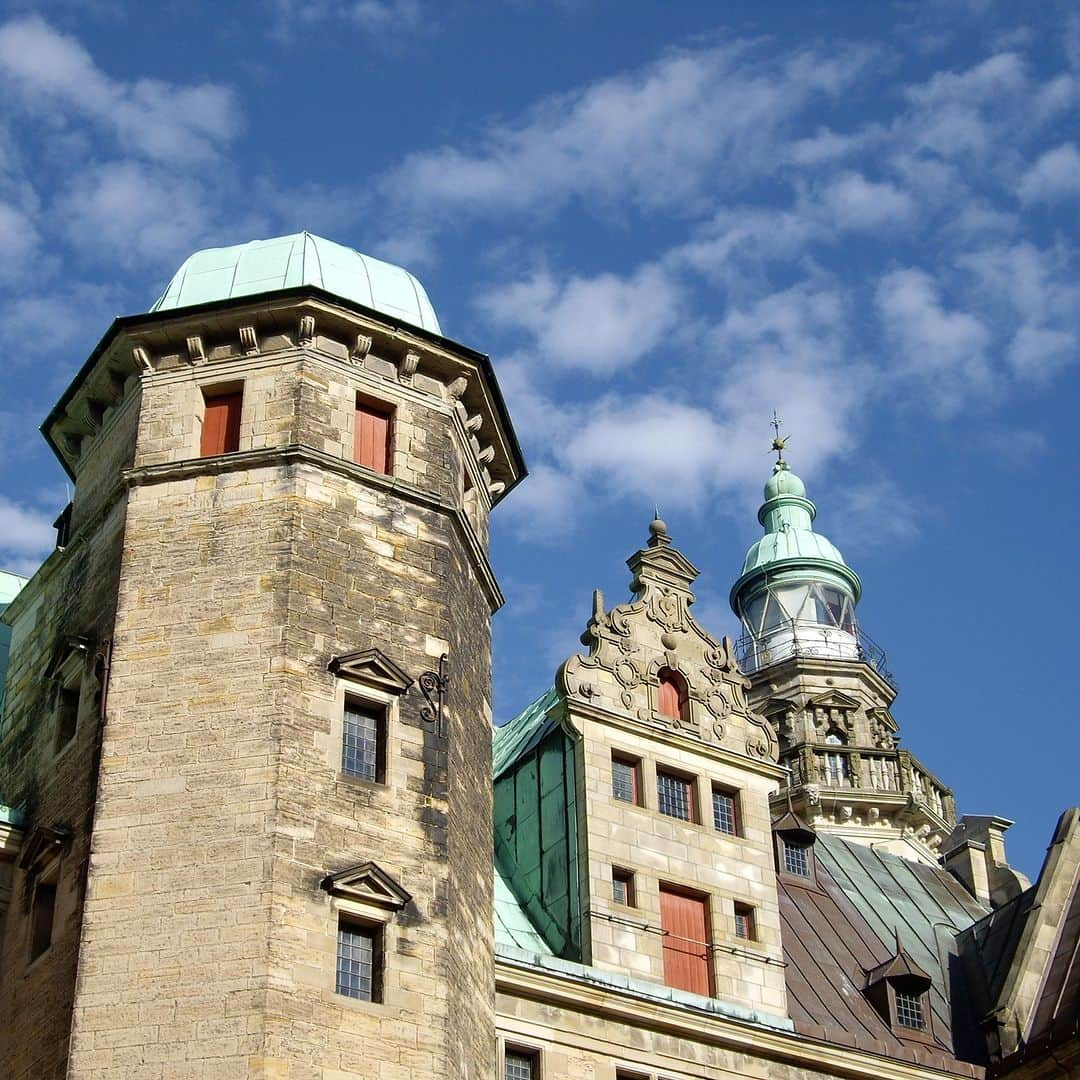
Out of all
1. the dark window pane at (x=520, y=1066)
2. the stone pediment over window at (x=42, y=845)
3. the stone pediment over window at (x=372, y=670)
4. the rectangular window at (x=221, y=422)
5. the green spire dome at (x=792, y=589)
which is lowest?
the dark window pane at (x=520, y=1066)

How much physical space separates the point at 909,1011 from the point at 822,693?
24276mm

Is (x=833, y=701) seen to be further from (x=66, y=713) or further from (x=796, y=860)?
(x=66, y=713)

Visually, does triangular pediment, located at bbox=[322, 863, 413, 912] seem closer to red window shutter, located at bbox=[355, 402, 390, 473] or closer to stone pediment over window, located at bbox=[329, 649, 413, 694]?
stone pediment over window, located at bbox=[329, 649, 413, 694]

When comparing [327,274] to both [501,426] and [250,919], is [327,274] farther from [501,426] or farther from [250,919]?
[250,919]

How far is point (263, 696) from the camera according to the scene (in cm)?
2414

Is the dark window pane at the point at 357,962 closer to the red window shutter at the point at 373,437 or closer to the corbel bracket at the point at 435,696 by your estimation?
the corbel bracket at the point at 435,696

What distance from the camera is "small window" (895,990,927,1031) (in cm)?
3097

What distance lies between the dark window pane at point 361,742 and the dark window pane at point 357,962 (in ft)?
6.39

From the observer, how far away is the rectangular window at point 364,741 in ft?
80.3

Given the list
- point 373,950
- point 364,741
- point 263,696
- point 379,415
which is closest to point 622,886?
point 364,741

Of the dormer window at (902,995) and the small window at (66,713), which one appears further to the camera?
the dormer window at (902,995)

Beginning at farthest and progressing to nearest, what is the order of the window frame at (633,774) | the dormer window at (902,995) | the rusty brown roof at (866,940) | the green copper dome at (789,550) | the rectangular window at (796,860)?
the green copper dome at (789,550) → the rectangular window at (796,860) → the dormer window at (902,995) → the rusty brown roof at (866,940) → the window frame at (633,774)

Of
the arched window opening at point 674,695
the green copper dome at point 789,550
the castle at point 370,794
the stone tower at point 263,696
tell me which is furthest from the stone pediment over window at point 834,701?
the stone tower at point 263,696

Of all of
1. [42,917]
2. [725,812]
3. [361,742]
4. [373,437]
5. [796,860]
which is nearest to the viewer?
[42,917]
